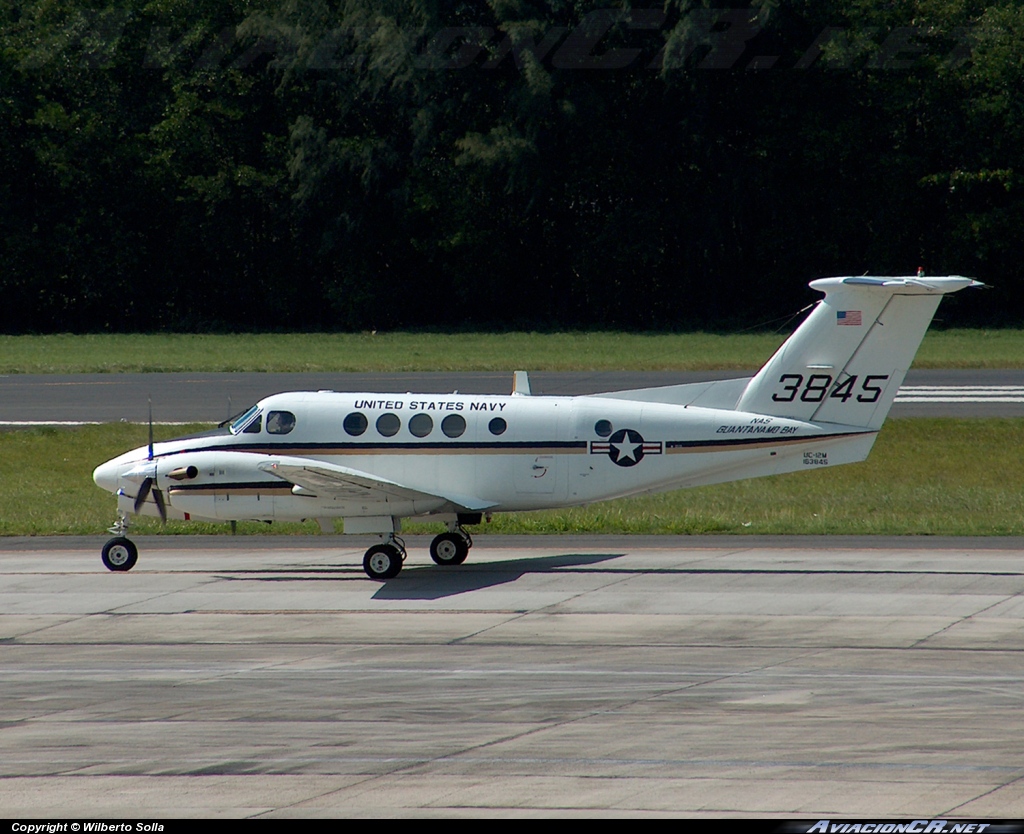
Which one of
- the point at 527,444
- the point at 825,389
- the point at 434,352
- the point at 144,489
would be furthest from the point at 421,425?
the point at 434,352

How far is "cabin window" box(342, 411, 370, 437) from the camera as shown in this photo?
65.0ft

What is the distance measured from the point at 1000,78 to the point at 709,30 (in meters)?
12.5

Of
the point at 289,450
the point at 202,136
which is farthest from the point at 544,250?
the point at 289,450

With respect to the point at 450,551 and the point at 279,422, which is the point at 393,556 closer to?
the point at 450,551

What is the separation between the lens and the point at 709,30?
194ft

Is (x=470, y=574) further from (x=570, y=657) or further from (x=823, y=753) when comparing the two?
(x=823, y=753)

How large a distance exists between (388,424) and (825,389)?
20.6ft

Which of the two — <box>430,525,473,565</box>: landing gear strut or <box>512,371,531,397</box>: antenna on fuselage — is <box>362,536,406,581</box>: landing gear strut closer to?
<box>430,525,473,565</box>: landing gear strut

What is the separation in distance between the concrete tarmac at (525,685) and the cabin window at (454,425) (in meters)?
2.01

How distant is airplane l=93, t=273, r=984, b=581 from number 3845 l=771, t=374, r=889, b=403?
0.6 inches

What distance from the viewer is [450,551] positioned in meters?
20.0

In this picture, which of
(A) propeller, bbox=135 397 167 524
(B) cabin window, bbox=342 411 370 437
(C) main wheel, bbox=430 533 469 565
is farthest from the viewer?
(C) main wheel, bbox=430 533 469 565

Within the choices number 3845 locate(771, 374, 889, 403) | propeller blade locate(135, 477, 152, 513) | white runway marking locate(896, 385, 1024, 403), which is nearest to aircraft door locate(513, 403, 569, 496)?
number 3845 locate(771, 374, 889, 403)

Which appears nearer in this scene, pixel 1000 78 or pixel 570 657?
pixel 570 657
